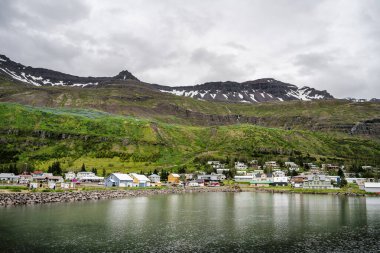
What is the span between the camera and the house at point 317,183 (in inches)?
5251

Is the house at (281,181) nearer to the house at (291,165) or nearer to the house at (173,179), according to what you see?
the house at (291,165)

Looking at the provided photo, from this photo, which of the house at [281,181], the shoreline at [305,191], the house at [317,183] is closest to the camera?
the shoreline at [305,191]

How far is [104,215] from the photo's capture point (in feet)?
202

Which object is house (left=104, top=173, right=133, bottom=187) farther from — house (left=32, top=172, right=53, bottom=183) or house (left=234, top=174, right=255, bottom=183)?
house (left=234, top=174, right=255, bottom=183)

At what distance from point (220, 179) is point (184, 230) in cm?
11460

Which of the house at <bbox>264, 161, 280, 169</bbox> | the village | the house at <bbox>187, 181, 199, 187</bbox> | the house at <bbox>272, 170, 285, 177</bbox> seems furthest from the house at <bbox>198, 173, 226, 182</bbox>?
the house at <bbox>264, 161, 280, 169</bbox>

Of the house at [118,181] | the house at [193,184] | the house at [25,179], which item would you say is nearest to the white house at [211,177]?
the house at [193,184]

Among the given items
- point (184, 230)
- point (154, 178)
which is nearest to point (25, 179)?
point (154, 178)

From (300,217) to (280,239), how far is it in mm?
21129

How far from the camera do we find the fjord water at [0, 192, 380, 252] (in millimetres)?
38656

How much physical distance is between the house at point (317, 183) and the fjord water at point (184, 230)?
211 ft

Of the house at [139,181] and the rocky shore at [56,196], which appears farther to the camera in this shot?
the house at [139,181]

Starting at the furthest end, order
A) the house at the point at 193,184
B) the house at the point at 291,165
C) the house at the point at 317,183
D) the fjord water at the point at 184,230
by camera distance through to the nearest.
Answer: the house at the point at 291,165 → the house at the point at 193,184 → the house at the point at 317,183 → the fjord water at the point at 184,230

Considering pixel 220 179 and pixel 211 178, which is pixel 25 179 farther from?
pixel 220 179
